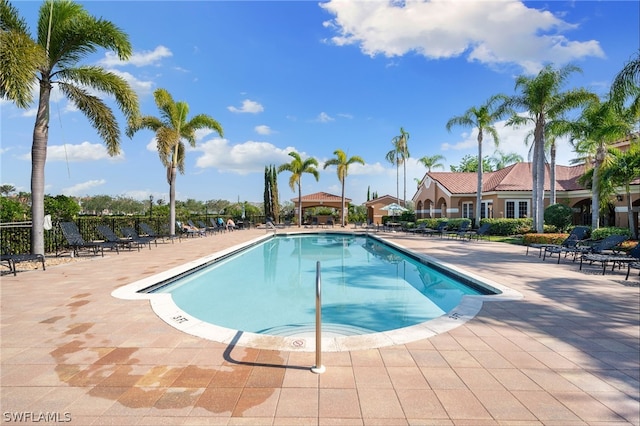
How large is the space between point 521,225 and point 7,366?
24500 millimetres

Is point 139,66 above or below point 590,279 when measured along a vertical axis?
above

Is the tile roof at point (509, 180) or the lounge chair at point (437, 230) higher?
the tile roof at point (509, 180)

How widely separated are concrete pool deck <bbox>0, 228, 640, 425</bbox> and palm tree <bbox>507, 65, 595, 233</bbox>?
49.7 ft

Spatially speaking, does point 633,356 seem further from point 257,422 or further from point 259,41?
point 259,41

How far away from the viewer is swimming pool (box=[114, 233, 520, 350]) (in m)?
4.69

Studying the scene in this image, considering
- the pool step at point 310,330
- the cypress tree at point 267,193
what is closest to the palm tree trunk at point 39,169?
the pool step at point 310,330

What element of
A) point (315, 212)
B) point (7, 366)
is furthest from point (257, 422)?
point (315, 212)

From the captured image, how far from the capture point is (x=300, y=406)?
2.76m

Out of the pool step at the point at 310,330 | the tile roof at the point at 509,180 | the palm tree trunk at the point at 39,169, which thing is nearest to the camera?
the pool step at the point at 310,330

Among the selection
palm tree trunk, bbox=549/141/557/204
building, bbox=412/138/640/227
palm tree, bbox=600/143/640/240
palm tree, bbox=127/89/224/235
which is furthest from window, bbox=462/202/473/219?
palm tree, bbox=127/89/224/235

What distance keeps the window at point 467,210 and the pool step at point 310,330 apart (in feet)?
88.7

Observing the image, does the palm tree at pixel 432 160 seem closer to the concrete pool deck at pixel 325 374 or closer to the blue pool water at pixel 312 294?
the blue pool water at pixel 312 294

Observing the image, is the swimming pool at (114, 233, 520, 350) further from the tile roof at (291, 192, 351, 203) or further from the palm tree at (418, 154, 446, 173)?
the palm tree at (418, 154, 446, 173)

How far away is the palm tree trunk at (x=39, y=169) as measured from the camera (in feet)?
32.7
